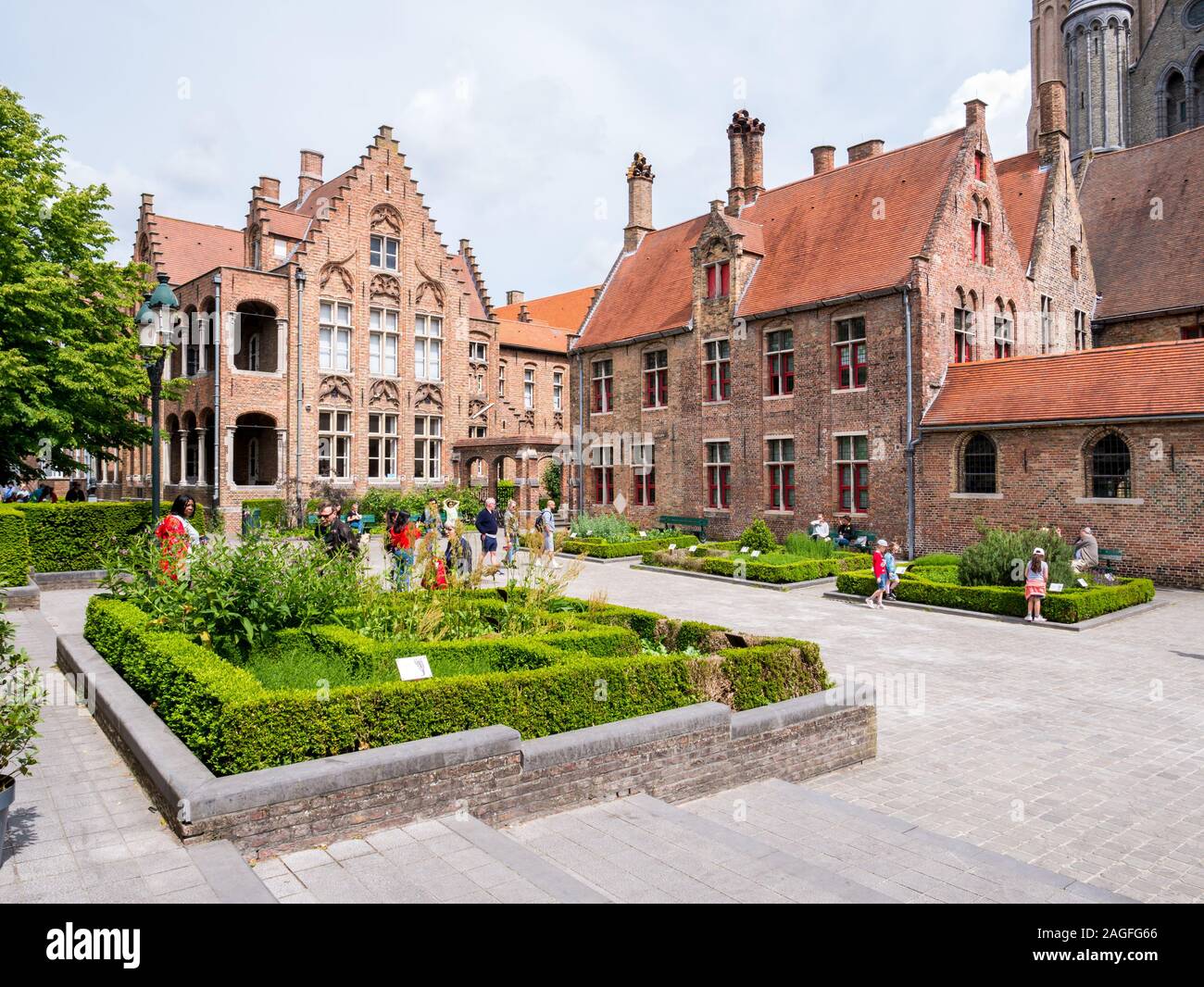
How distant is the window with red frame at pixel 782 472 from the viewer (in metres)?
27.6

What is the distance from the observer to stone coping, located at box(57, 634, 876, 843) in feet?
16.9

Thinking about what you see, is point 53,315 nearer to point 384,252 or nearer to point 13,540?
point 13,540

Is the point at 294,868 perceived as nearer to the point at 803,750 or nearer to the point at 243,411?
the point at 803,750

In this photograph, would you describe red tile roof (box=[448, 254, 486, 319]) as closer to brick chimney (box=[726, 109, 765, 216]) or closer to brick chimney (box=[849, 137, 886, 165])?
brick chimney (box=[726, 109, 765, 216])

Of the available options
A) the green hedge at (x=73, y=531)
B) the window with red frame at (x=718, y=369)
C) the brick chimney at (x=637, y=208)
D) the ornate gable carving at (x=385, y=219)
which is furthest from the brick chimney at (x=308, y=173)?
the green hedge at (x=73, y=531)

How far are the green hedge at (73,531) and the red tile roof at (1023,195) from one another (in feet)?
91.3

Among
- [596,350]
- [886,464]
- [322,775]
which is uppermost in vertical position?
[596,350]

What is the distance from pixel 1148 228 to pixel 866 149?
10683 mm

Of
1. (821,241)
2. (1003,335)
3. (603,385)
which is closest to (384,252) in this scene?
(603,385)

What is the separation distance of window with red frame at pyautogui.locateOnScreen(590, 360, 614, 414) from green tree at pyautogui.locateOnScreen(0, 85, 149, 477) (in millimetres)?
18016

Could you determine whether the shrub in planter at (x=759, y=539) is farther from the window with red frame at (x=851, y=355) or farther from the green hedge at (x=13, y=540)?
the green hedge at (x=13, y=540)
